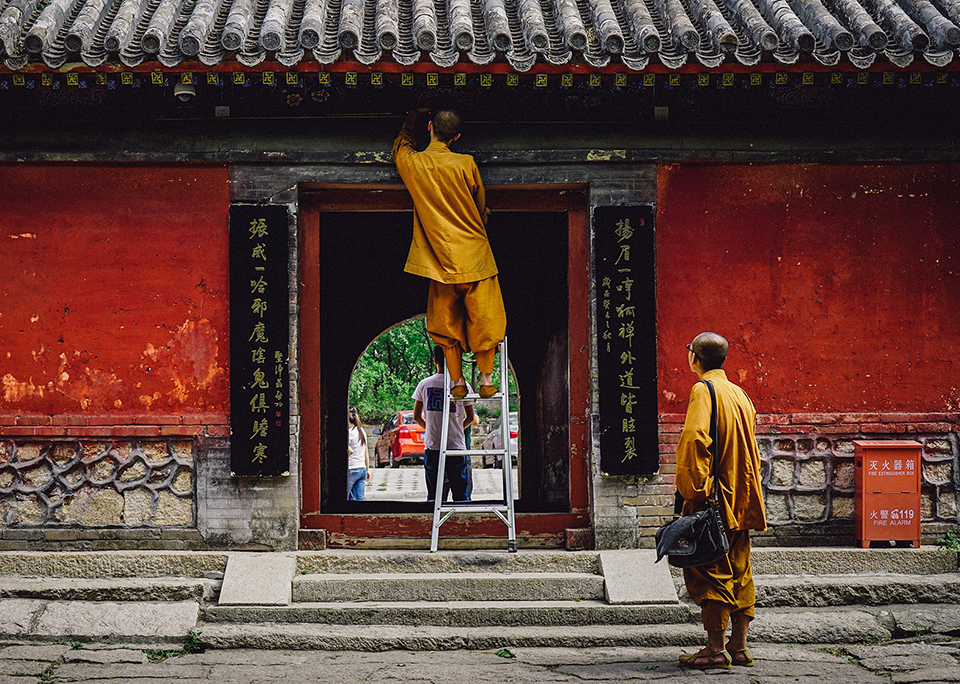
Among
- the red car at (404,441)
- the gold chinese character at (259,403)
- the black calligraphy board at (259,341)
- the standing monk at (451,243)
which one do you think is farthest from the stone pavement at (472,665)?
the red car at (404,441)

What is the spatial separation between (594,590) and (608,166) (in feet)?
9.09

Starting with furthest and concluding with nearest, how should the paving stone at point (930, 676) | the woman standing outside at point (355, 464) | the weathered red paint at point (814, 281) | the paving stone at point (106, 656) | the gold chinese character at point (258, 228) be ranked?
the woman standing outside at point (355, 464) < the weathered red paint at point (814, 281) < the gold chinese character at point (258, 228) < the paving stone at point (106, 656) < the paving stone at point (930, 676)

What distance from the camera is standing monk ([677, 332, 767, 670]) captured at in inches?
190

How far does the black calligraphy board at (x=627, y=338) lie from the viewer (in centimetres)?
620

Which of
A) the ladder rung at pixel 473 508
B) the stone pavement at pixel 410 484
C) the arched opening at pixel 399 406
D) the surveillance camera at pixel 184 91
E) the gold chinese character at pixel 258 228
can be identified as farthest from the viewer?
the arched opening at pixel 399 406

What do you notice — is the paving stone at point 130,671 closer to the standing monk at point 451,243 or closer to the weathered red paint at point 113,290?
the weathered red paint at point 113,290

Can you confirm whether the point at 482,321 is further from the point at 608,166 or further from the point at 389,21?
the point at 389,21

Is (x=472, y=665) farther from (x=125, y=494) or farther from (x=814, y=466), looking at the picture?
(x=814, y=466)

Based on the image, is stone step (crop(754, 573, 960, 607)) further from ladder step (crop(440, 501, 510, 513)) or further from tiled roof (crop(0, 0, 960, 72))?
tiled roof (crop(0, 0, 960, 72))

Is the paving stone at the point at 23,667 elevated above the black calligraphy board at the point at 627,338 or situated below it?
below

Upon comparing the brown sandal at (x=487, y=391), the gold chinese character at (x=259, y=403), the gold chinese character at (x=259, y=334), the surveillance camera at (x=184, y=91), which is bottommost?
the gold chinese character at (x=259, y=403)

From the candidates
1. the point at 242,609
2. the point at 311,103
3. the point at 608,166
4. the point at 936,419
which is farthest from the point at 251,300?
the point at 936,419

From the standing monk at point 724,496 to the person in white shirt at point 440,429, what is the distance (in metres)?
2.72

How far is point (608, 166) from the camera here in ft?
20.8
